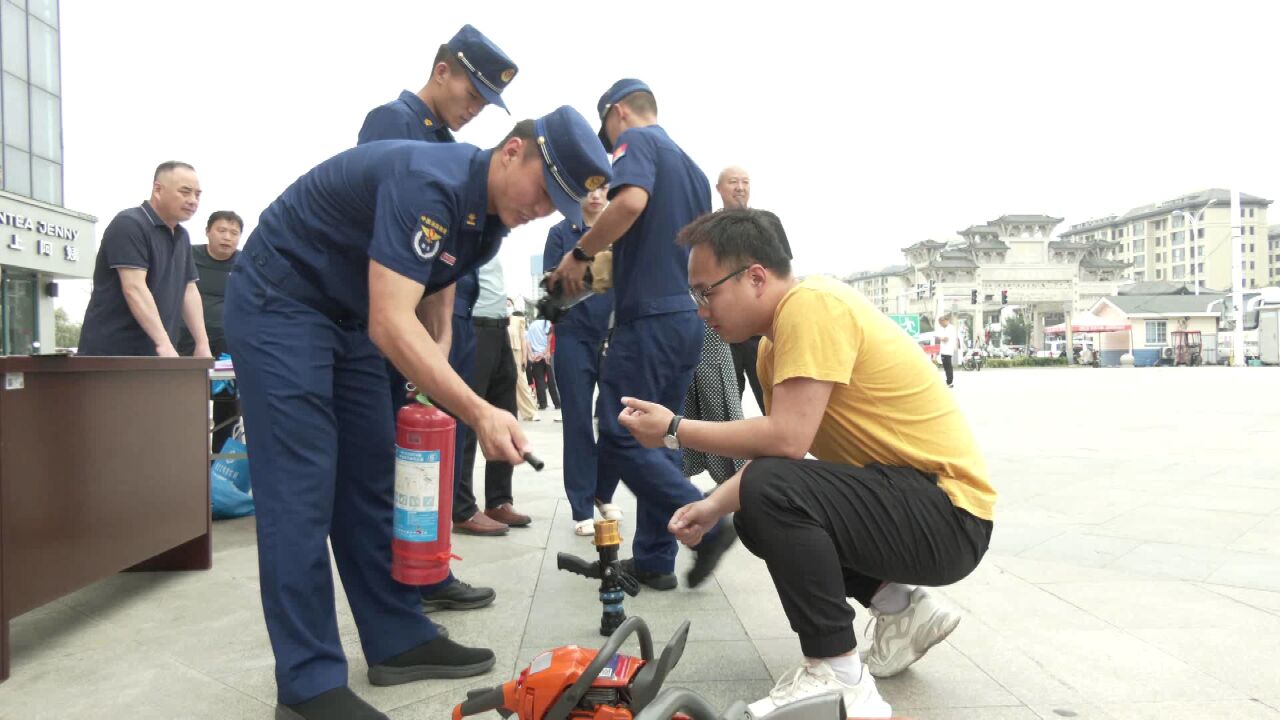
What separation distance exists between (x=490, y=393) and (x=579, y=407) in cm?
97

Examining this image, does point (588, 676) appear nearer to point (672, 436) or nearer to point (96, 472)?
point (672, 436)

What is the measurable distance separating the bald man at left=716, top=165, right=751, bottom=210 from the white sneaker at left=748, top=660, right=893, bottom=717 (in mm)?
2986

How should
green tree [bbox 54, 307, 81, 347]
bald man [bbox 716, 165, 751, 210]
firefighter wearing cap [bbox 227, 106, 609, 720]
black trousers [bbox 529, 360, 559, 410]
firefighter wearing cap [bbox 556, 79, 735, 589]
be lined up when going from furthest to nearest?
green tree [bbox 54, 307, 81, 347] → black trousers [bbox 529, 360, 559, 410] → bald man [bbox 716, 165, 751, 210] → firefighter wearing cap [bbox 556, 79, 735, 589] → firefighter wearing cap [bbox 227, 106, 609, 720]

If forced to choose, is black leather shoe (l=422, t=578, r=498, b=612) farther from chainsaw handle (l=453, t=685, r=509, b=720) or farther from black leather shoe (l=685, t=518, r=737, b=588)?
chainsaw handle (l=453, t=685, r=509, b=720)

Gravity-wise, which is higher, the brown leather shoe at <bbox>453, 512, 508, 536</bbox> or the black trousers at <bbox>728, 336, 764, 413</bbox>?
the black trousers at <bbox>728, 336, 764, 413</bbox>

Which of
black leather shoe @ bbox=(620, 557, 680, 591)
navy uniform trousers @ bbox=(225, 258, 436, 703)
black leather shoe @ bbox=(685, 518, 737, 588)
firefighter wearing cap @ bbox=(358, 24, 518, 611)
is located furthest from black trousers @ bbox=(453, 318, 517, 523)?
navy uniform trousers @ bbox=(225, 258, 436, 703)

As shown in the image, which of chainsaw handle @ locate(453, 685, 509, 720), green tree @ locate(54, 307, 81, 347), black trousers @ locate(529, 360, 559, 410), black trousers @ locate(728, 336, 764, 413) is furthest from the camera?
green tree @ locate(54, 307, 81, 347)

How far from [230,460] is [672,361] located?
11.5ft

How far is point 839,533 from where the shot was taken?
215 cm

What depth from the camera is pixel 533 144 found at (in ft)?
6.91

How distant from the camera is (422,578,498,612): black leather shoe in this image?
3236 millimetres

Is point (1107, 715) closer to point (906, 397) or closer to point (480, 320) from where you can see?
point (906, 397)

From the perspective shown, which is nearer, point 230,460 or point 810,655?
point 810,655

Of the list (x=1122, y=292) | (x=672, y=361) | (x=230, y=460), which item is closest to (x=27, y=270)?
(x=230, y=460)
